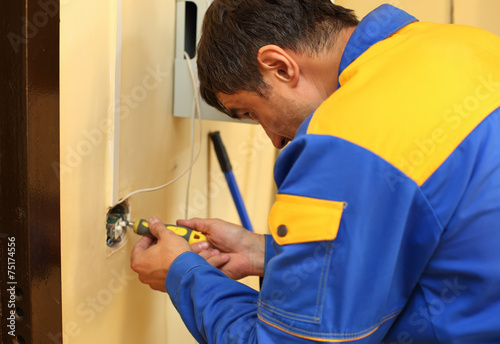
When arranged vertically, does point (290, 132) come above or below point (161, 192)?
above

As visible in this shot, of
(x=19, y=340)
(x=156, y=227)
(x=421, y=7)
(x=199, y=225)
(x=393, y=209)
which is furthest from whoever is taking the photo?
(x=421, y=7)

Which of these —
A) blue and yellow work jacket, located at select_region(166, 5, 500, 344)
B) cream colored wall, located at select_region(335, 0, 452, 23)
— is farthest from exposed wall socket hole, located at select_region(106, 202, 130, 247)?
cream colored wall, located at select_region(335, 0, 452, 23)

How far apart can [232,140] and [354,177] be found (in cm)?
104

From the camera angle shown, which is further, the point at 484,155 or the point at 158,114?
the point at 158,114

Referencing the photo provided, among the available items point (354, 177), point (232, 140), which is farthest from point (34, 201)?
point (232, 140)

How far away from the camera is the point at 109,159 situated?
0.86m

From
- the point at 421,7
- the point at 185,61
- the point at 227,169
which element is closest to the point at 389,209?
the point at 185,61

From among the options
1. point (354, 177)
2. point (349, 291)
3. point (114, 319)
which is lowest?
point (114, 319)

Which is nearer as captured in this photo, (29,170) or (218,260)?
(29,170)

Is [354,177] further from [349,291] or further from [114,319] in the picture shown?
[114,319]

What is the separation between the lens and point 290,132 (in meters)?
0.87

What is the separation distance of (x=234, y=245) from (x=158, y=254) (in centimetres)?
25

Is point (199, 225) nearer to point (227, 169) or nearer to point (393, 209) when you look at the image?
point (227, 169)

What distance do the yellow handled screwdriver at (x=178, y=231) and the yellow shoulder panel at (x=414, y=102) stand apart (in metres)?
0.45
